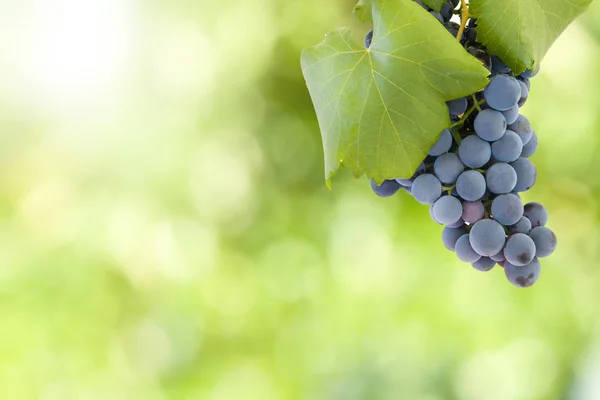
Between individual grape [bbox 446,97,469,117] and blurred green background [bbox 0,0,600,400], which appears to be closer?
individual grape [bbox 446,97,469,117]

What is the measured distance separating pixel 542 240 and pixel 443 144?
125 mm

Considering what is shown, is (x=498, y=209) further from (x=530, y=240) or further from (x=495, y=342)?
(x=495, y=342)

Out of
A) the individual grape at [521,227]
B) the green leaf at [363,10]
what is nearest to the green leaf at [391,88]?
the green leaf at [363,10]

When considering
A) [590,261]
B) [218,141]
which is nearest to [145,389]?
[218,141]

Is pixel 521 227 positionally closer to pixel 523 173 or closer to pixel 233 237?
pixel 523 173

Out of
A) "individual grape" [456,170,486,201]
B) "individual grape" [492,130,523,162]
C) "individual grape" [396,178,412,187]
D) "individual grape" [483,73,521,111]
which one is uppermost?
"individual grape" [483,73,521,111]

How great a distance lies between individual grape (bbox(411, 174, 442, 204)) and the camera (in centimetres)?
44

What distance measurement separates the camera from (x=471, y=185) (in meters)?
0.43

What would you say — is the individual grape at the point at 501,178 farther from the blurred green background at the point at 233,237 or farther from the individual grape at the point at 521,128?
the blurred green background at the point at 233,237

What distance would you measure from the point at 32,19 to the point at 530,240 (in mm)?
1155

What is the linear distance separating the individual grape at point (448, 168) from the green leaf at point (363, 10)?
13 cm

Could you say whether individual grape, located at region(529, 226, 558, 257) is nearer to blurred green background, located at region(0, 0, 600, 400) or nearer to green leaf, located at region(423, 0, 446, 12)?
green leaf, located at region(423, 0, 446, 12)

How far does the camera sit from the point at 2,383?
1.28m

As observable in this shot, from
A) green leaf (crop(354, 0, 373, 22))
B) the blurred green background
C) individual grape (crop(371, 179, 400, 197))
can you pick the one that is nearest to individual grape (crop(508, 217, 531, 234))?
individual grape (crop(371, 179, 400, 197))
